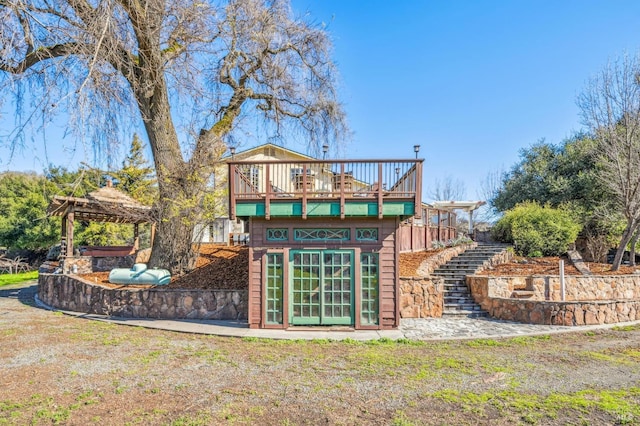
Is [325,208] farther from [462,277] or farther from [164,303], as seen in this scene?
[462,277]

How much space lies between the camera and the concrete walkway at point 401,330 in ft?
25.6

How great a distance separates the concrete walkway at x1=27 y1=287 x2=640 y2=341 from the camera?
25.6ft

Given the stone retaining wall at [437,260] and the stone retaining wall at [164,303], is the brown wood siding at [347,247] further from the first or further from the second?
the stone retaining wall at [437,260]

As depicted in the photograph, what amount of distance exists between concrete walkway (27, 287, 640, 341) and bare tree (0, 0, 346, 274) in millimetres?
2875

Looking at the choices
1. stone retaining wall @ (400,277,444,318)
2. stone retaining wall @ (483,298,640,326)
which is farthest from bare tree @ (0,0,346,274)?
stone retaining wall @ (483,298,640,326)

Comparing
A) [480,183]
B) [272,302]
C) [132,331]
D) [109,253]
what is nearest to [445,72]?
[272,302]

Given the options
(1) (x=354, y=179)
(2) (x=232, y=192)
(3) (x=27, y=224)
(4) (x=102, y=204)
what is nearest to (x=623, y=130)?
(1) (x=354, y=179)

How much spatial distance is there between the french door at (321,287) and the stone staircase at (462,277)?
10.9ft

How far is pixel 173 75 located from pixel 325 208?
5089mm

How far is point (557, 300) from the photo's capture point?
10.9 meters

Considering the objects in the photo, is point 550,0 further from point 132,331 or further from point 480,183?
point 480,183

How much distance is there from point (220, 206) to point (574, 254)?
13428 millimetres

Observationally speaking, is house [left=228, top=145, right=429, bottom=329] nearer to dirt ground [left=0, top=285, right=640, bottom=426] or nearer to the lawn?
dirt ground [left=0, top=285, right=640, bottom=426]

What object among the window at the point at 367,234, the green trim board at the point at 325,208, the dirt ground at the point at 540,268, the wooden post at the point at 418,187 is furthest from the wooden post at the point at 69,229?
the dirt ground at the point at 540,268
